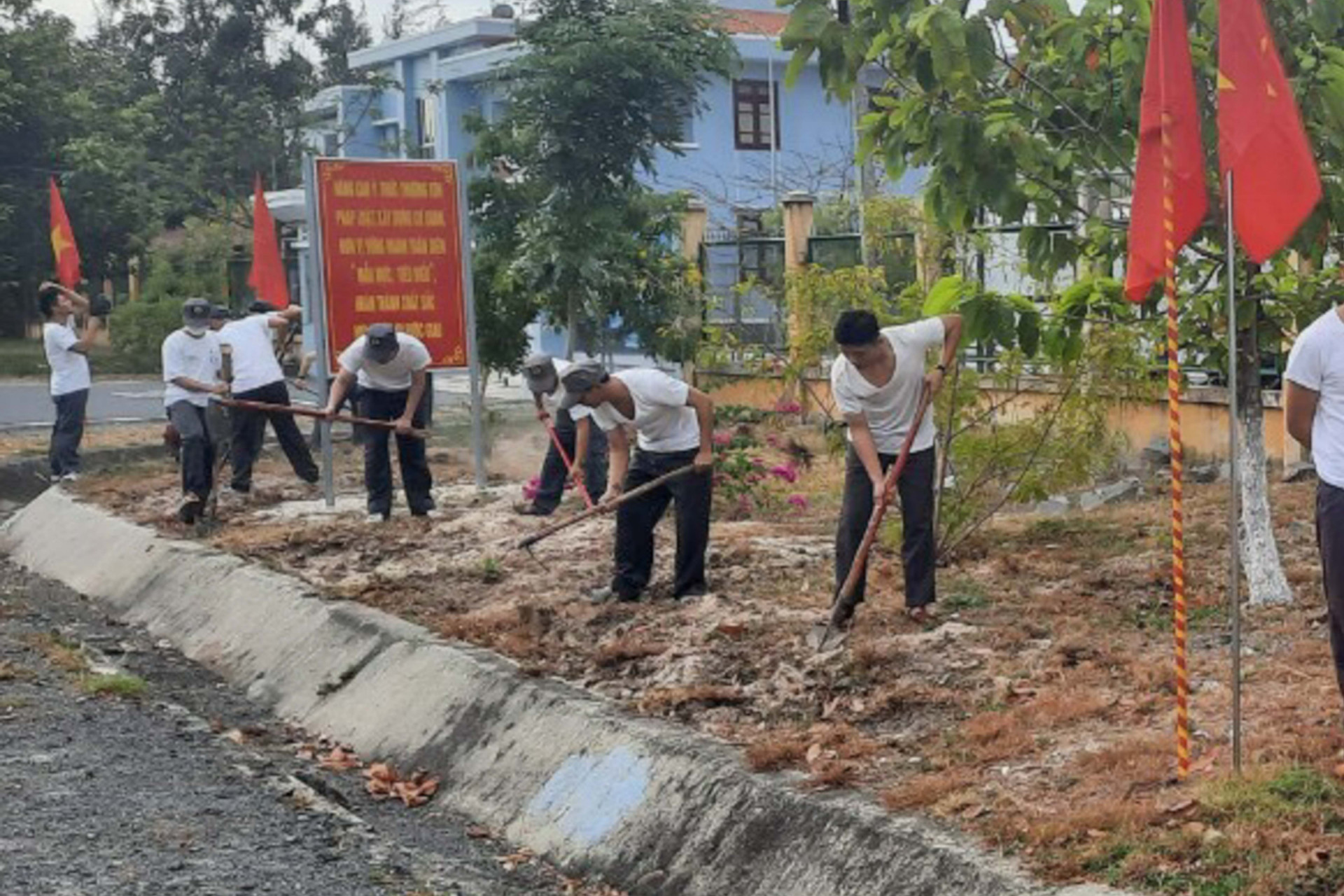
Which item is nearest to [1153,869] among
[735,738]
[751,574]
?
[735,738]

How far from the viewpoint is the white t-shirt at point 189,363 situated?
1520cm

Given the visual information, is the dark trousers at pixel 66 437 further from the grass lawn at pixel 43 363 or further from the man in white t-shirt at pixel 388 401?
the grass lawn at pixel 43 363

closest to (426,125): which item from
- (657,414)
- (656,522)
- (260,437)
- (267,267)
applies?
(267,267)

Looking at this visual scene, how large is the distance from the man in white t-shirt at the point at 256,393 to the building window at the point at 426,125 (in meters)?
24.8

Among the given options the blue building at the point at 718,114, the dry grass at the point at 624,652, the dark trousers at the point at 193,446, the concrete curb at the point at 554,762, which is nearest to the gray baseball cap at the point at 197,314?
the dark trousers at the point at 193,446

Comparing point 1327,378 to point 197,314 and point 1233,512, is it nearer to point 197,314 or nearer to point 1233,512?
point 1233,512

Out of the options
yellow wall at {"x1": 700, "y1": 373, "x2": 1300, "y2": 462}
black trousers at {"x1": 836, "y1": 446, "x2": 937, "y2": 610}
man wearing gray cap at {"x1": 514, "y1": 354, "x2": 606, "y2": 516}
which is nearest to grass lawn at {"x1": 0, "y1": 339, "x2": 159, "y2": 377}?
yellow wall at {"x1": 700, "y1": 373, "x2": 1300, "y2": 462}

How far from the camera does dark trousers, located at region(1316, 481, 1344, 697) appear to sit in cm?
607

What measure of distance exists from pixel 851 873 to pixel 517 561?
611 cm

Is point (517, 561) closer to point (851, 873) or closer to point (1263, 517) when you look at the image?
point (1263, 517)

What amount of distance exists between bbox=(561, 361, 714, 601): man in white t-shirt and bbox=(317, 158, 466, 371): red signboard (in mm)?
5437

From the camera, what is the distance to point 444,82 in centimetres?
3981

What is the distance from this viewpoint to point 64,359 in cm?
1769

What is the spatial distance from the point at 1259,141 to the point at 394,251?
33.6 ft
